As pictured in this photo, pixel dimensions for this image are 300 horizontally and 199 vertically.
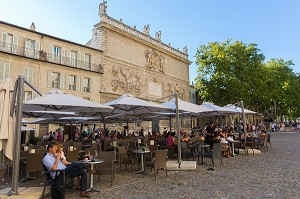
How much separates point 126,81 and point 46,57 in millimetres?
10757

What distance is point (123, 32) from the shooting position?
32.0 m

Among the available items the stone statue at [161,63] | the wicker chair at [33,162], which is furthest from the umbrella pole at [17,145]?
the stone statue at [161,63]

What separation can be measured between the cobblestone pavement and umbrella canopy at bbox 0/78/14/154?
76.2 inches

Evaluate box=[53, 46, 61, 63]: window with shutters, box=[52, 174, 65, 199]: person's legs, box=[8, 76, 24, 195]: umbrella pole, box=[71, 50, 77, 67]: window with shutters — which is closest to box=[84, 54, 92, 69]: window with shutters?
box=[71, 50, 77, 67]: window with shutters

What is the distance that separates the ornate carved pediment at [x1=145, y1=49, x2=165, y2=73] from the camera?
118ft

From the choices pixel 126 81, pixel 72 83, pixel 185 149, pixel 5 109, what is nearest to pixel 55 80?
pixel 72 83

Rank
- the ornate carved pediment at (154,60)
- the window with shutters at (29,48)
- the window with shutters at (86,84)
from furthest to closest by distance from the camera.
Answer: the ornate carved pediment at (154,60) < the window with shutters at (86,84) < the window with shutters at (29,48)

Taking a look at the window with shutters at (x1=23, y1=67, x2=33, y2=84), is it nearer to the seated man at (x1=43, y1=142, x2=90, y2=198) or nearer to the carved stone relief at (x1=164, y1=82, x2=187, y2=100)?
the seated man at (x1=43, y1=142, x2=90, y2=198)

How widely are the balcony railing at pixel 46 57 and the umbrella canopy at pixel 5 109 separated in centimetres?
1941

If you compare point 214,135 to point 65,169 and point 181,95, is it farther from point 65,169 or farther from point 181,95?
point 181,95

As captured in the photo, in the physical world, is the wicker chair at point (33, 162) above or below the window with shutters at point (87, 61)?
below

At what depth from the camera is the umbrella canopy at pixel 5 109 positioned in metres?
4.87

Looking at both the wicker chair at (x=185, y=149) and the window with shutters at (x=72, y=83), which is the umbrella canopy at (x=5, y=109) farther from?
the window with shutters at (x=72, y=83)

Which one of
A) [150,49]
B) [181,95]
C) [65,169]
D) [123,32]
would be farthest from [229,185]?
[181,95]
